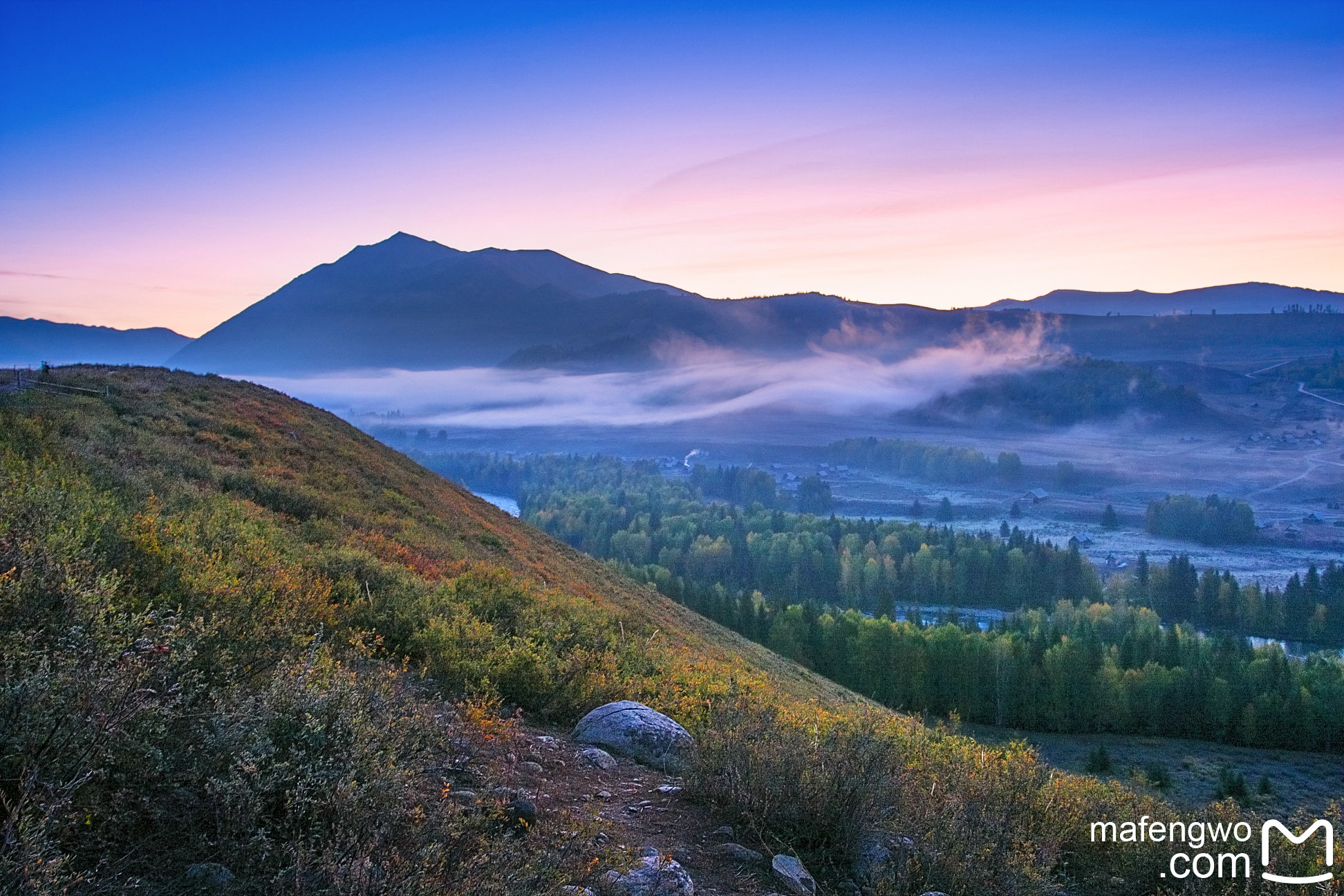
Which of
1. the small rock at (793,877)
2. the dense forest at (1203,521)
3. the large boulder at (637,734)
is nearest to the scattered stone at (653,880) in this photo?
the small rock at (793,877)

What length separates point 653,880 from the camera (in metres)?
5.00

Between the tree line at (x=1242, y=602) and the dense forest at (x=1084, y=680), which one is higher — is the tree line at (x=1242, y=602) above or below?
below

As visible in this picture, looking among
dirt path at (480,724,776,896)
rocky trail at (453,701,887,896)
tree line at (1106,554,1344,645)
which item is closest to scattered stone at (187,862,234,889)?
rocky trail at (453,701,887,896)

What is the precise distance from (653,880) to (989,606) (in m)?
101

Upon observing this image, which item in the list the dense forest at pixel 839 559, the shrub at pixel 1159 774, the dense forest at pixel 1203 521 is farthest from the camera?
the dense forest at pixel 1203 521

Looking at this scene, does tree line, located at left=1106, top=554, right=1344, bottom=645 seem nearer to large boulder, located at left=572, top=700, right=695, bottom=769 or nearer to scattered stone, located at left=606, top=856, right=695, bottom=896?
large boulder, located at left=572, top=700, right=695, bottom=769

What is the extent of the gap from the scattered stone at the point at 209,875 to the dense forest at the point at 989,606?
10.9 m

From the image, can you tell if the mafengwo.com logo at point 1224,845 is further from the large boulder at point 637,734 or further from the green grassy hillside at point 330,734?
the large boulder at point 637,734

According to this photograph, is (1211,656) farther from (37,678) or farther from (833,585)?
(37,678)

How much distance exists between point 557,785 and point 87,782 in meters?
3.75

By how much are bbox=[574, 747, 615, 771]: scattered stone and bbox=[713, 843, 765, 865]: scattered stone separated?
1.92 meters

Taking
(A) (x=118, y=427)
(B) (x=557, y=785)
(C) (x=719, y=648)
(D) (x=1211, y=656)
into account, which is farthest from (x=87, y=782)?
(D) (x=1211, y=656)

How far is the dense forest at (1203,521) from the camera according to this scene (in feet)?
550

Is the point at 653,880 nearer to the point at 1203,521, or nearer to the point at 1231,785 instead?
the point at 1231,785
